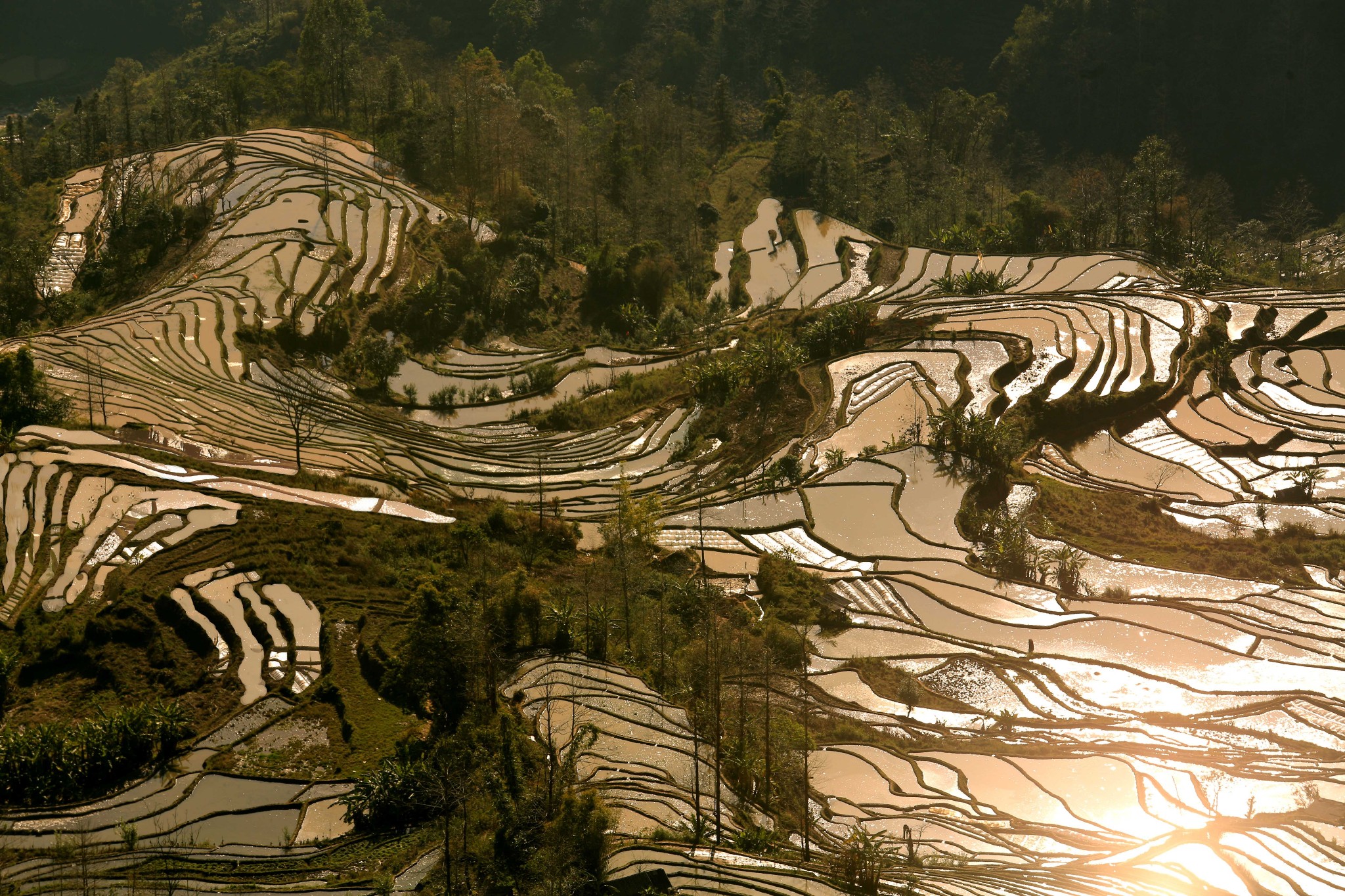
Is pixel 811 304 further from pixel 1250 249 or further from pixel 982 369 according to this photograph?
pixel 1250 249

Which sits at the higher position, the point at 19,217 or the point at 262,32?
the point at 262,32

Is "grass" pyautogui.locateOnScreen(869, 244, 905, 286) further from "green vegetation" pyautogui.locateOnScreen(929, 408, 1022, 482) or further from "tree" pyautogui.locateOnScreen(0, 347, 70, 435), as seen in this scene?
"tree" pyautogui.locateOnScreen(0, 347, 70, 435)

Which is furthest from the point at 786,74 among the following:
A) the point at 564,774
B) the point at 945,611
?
the point at 564,774

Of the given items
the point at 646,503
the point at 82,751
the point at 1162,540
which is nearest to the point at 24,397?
the point at 82,751

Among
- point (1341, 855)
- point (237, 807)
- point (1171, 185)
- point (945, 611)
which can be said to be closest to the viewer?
point (1341, 855)

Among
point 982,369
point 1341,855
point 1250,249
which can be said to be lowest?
point 1341,855

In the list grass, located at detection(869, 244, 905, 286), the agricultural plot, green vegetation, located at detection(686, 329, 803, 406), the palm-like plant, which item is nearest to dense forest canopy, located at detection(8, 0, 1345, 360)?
the agricultural plot

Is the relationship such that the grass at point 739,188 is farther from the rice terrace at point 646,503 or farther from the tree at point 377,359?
the tree at point 377,359
